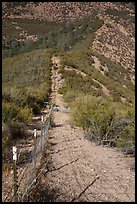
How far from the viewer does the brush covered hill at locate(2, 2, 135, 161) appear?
19766 millimetres

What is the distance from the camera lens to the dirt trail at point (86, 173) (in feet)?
32.5

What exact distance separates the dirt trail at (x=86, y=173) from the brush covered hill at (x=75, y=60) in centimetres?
106

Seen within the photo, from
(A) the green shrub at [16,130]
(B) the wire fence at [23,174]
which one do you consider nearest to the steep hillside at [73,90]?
(A) the green shrub at [16,130]

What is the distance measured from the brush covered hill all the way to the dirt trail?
3.48 ft

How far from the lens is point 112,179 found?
37.4 ft

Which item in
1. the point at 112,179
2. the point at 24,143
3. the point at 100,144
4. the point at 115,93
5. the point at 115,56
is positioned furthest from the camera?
the point at 115,56

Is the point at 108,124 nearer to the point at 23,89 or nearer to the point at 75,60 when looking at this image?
the point at 23,89

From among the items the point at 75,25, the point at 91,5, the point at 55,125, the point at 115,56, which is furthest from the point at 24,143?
the point at 91,5

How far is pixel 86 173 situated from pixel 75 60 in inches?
1772

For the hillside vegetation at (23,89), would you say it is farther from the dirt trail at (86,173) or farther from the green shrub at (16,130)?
the dirt trail at (86,173)

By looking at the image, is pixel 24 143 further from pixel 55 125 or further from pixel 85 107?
pixel 55 125

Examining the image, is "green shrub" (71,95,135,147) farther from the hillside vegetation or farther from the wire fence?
the wire fence

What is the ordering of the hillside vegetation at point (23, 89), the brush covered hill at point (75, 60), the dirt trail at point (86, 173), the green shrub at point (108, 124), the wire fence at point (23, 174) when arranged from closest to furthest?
1. the wire fence at point (23, 174)
2. the dirt trail at point (86, 173)
3. the green shrub at point (108, 124)
4. the hillside vegetation at point (23, 89)
5. the brush covered hill at point (75, 60)

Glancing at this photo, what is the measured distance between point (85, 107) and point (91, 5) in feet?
333
